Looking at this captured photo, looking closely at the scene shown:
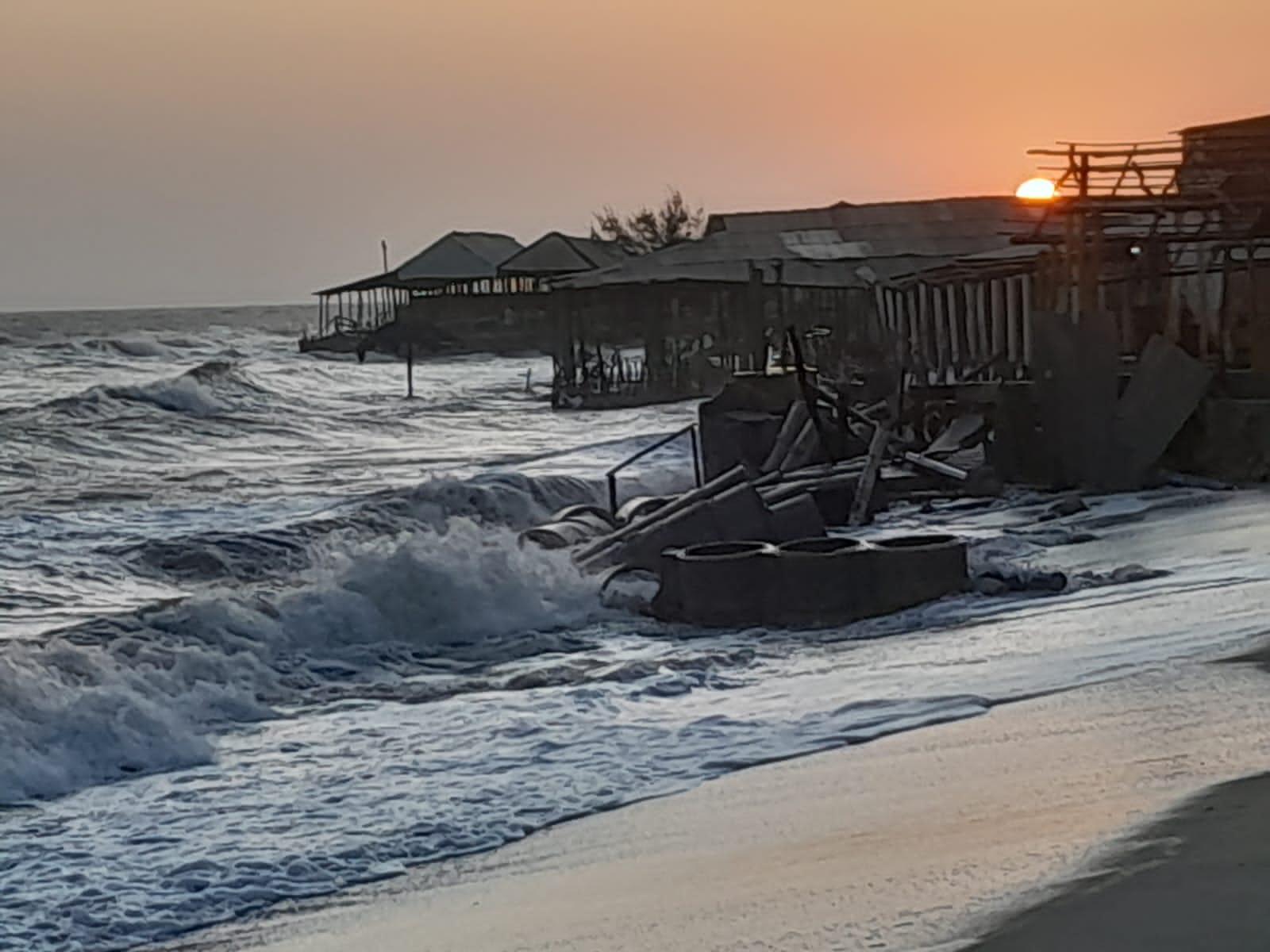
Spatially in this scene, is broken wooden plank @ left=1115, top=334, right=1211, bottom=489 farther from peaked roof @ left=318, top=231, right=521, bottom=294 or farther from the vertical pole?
peaked roof @ left=318, top=231, right=521, bottom=294

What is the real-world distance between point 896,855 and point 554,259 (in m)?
55.8

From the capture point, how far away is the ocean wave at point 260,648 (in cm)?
981

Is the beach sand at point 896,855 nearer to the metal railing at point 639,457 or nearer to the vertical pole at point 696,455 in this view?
the metal railing at point 639,457

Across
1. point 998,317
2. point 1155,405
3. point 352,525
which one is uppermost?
point 998,317

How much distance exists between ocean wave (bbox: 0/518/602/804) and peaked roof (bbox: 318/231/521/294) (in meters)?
56.1

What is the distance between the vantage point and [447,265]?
2857 inches

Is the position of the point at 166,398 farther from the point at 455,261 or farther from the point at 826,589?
the point at 826,589

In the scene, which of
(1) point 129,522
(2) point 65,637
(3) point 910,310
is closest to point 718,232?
(3) point 910,310

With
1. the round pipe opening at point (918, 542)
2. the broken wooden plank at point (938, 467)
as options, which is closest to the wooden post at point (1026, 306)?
the broken wooden plank at point (938, 467)

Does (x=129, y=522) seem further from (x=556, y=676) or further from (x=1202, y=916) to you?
(x=1202, y=916)

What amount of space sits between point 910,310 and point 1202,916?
2655cm

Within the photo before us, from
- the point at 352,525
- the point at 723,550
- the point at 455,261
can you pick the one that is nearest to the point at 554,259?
the point at 455,261

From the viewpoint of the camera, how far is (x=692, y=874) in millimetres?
6383

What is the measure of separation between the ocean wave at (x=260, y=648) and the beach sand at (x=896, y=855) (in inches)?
125
